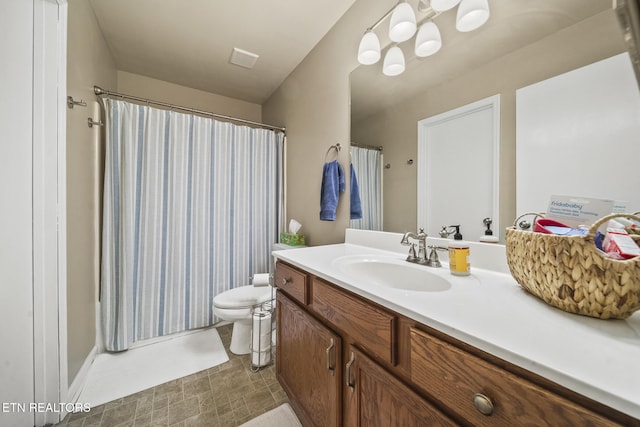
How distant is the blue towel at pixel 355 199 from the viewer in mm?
1467

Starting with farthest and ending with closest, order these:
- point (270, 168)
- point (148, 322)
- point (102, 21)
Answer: point (270, 168)
point (148, 322)
point (102, 21)

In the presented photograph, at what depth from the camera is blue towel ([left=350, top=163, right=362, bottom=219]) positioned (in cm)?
147

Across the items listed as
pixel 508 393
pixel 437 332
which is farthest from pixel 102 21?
pixel 508 393

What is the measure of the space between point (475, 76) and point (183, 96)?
267 cm

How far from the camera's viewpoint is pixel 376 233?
1.32 metres

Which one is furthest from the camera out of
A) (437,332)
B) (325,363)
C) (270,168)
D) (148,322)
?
(270,168)

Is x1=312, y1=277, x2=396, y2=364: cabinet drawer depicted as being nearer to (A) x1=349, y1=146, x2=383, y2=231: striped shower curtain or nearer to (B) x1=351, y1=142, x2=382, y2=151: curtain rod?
(A) x1=349, y1=146, x2=383, y2=231: striped shower curtain

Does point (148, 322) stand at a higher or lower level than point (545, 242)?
lower

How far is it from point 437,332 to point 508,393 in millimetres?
137

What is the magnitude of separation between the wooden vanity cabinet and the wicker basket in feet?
0.78

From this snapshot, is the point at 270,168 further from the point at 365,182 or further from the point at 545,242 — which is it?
the point at 545,242

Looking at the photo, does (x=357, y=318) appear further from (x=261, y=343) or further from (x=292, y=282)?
(x=261, y=343)

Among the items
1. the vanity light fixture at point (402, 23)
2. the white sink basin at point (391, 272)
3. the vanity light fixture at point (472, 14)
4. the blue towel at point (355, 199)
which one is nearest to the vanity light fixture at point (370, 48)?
the vanity light fixture at point (402, 23)

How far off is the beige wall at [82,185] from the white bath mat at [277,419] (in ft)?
3.32
